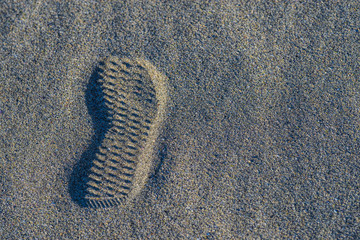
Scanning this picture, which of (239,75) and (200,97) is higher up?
(239,75)

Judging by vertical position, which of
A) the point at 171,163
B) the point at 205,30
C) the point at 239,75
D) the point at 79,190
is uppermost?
the point at 205,30

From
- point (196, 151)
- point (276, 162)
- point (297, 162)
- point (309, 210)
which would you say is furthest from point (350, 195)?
point (196, 151)

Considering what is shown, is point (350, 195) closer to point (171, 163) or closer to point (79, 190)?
point (171, 163)

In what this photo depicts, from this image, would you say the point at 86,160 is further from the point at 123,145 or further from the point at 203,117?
the point at 203,117
